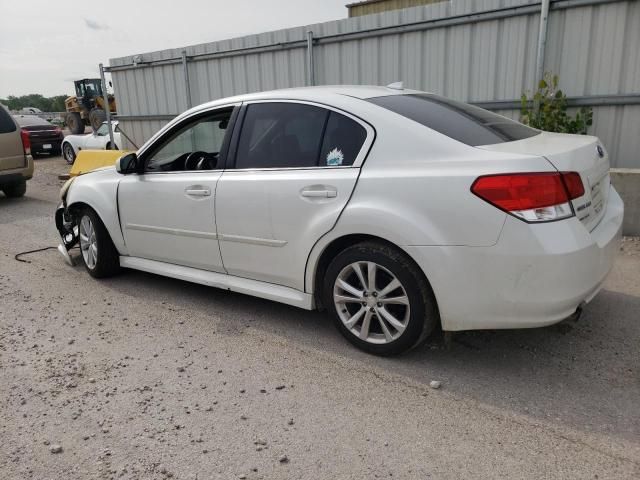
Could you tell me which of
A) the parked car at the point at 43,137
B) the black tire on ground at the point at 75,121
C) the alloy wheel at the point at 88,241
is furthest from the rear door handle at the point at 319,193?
the black tire on ground at the point at 75,121

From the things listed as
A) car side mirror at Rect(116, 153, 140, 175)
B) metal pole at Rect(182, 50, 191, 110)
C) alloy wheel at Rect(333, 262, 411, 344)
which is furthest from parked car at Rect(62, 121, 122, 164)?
alloy wheel at Rect(333, 262, 411, 344)

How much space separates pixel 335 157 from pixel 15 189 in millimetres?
9325

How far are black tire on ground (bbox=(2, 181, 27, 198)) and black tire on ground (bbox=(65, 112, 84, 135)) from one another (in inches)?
595

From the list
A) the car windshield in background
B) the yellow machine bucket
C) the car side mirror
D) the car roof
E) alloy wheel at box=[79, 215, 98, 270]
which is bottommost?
alloy wheel at box=[79, 215, 98, 270]

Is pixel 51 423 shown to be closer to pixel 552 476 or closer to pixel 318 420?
pixel 318 420

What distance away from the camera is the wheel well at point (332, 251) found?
3172mm

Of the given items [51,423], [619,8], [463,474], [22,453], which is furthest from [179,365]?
[619,8]

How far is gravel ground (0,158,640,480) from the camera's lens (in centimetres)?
242

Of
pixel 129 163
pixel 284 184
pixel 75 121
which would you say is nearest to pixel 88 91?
pixel 75 121

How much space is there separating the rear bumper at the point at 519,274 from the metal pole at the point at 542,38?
4168 millimetres

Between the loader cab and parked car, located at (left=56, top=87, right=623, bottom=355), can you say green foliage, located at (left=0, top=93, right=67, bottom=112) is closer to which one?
the loader cab

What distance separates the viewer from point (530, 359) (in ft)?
10.7

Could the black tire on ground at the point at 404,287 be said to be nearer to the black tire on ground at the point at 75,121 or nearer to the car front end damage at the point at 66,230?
the car front end damage at the point at 66,230

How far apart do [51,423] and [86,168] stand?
5546 millimetres
